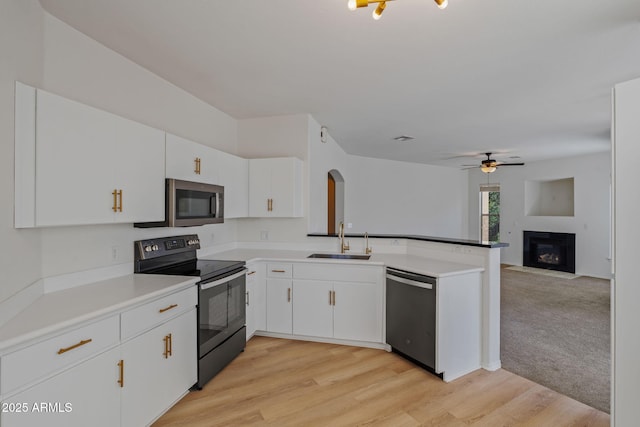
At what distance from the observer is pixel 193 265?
2.85m

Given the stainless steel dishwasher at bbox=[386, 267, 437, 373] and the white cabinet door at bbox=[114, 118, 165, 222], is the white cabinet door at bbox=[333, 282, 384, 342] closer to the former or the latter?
the stainless steel dishwasher at bbox=[386, 267, 437, 373]

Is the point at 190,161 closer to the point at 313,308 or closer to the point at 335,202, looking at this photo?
the point at 313,308

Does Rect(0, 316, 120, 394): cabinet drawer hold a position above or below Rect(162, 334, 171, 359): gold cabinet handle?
above

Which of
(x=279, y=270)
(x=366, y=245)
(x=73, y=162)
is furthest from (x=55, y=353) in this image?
(x=366, y=245)

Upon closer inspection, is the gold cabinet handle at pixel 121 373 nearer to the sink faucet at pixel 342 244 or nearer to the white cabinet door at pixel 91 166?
the white cabinet door at pixel 91 166

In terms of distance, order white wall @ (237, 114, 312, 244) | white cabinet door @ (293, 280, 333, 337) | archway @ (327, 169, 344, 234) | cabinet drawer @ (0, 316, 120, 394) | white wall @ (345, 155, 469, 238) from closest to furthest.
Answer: cabinet drawer @ (0, 316, 120, 394) < white cabinet door @ (293, 280, 333, 337) < white wall @ (237, 114, 312, 244) < archway @ (327, 169, 344, 234) < white wall @ (345, 155, 469, 238)

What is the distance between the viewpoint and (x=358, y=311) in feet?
10.5

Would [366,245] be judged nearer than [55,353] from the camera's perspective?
No

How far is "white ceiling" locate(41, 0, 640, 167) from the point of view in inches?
75.8

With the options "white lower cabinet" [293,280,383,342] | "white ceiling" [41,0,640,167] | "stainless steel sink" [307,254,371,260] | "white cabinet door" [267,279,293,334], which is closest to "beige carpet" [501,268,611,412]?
"white lower cabinet" [293,280,383,342]

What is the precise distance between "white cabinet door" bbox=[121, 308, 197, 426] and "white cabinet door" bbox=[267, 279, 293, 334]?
3.60ft

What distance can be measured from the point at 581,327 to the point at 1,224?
540 centimetres

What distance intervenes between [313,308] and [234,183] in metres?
1.62

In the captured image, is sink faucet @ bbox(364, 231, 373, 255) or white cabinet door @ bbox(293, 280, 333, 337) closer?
white cabinet door @ bbox(293, 280, 333, 337)
